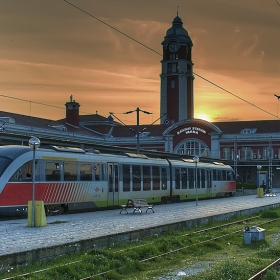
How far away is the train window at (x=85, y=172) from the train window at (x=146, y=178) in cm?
578

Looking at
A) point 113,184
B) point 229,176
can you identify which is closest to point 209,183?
point 229,176

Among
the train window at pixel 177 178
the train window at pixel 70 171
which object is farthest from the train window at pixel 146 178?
the train window at pixel 70 171

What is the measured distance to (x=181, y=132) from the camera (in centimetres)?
9006

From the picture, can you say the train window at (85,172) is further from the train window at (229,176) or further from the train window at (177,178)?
the train window at (229,176)

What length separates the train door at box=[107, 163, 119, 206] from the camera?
2797cm

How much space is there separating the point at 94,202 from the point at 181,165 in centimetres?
1163

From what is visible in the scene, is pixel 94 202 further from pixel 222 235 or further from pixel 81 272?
pixel 81 272

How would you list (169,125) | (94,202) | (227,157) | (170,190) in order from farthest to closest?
(169,125) → (227,157) → (170,190) → (94,202)

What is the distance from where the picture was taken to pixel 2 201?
21.4 meters

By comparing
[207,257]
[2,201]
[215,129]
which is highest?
[215,129]

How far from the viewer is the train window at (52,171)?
23.4 m

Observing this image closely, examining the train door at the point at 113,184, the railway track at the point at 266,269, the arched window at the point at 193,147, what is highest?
the arched window at the point at 193,147

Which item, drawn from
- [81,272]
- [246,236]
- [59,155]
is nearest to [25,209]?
[59,155]

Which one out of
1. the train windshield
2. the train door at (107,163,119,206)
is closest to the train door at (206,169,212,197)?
the train door at (107,163,119,206)
